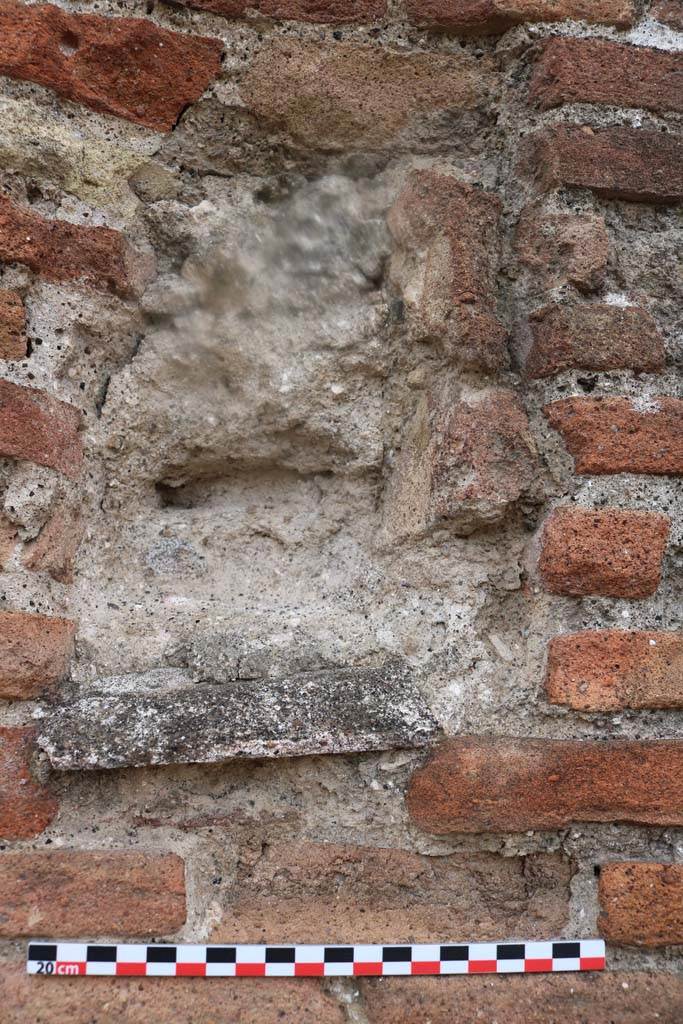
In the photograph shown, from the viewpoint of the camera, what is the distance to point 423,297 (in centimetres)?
126

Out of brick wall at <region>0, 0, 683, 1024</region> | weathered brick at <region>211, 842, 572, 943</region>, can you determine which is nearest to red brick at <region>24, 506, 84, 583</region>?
brick wall at <region>0, 0, 683, 1024</region>

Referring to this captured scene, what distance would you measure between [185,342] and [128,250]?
0.51ft

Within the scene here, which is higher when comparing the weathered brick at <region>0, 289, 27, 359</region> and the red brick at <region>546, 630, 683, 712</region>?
the weathered brick at <region>0, 289, 27, 359</region>

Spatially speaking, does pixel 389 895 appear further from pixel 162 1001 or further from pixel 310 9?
pixel 310 9

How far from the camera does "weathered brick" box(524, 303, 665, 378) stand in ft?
3.90

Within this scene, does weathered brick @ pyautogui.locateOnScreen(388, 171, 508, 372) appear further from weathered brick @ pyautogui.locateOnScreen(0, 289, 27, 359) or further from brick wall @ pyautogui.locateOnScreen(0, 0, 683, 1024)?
weathered brick @ pyautogui.locateOnScreen(0, 289, 27, 359)

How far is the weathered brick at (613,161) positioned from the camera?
122cm

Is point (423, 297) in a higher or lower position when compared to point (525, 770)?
higher

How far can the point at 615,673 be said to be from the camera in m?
1.14

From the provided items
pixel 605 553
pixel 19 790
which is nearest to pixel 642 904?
pixel 605 553

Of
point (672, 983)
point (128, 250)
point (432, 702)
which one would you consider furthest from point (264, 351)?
point (672, 983)

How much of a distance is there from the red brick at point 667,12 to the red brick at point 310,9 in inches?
15.7

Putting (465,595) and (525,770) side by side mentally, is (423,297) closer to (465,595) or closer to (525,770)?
(465,595)

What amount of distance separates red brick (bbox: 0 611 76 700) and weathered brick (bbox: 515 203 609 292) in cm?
84
